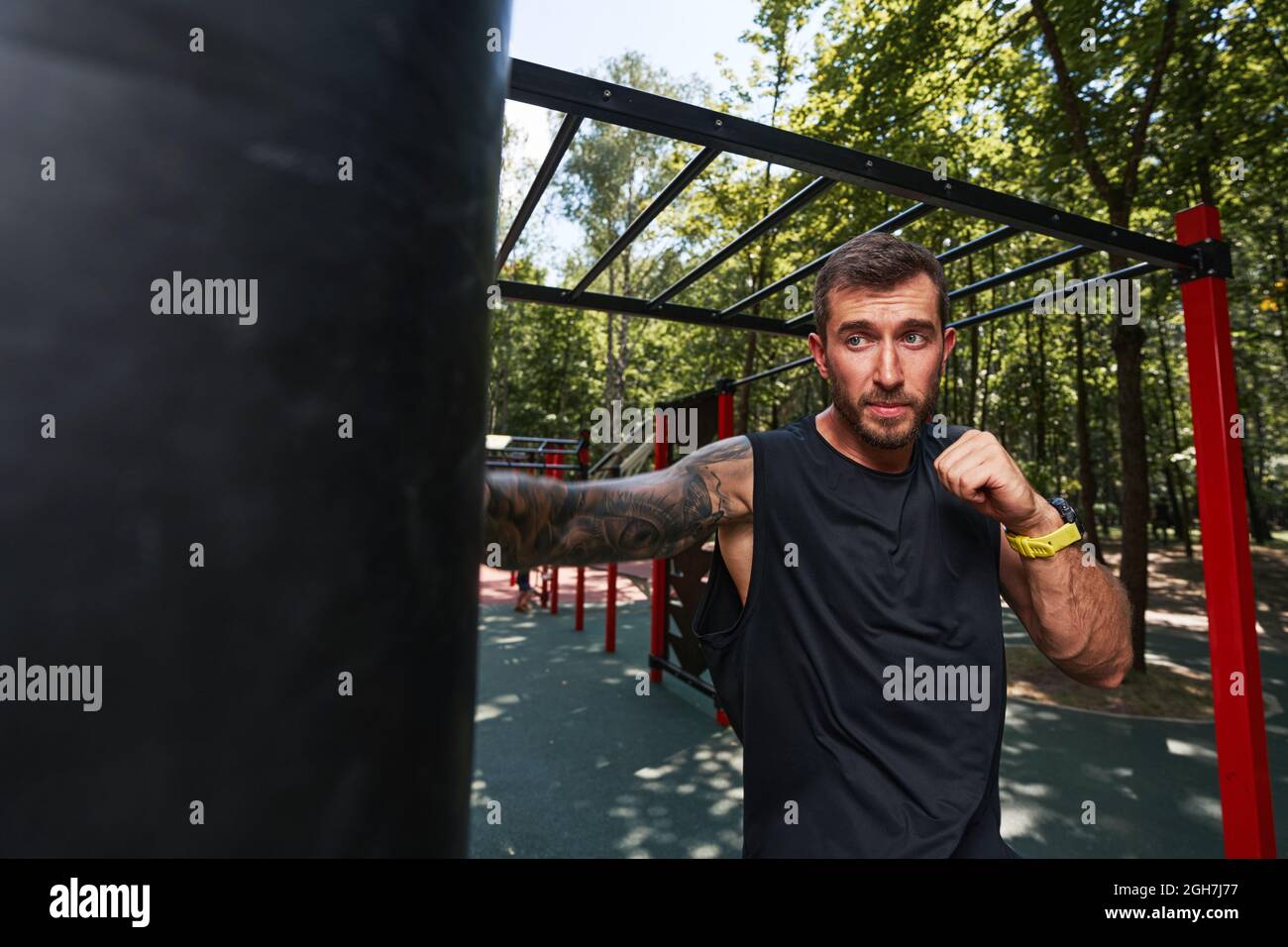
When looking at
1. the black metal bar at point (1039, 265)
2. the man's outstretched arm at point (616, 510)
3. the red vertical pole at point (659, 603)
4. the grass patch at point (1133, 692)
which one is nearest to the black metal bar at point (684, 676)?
the red vertical pole at point (659, 603)

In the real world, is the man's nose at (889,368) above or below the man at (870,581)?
above

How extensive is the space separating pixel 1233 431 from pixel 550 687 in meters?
5.43

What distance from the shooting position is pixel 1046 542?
158 cm

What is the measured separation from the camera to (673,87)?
62.2 feet

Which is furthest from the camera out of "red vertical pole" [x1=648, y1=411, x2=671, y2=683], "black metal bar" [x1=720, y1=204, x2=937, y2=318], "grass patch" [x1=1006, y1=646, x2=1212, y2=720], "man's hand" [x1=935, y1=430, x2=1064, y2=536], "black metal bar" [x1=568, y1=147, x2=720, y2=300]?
"red vertical pole" [x1=648, y1=411, x2=671, y2=683]

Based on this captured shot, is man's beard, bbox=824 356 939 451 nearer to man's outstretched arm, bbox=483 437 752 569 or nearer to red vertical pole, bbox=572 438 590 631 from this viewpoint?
man's outstretched arm, bbox=483 437 752 569

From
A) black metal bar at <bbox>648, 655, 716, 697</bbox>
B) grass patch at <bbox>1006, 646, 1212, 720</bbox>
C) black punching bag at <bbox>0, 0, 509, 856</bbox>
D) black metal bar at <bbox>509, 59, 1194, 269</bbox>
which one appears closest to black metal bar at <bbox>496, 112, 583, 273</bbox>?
black metal bar at <bbox>509, 59, 1194, 269</bbox>

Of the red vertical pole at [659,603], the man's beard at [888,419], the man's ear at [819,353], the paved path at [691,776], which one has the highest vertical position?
the man's ear at [819,353]

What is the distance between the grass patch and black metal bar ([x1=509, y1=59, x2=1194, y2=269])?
14.6 feet

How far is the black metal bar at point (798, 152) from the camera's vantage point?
69.5 inches

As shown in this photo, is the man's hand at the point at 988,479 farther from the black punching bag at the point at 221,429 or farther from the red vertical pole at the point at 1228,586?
the red vertical pole at the point at 1228,586

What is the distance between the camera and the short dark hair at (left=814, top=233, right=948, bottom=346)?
66.9 inches

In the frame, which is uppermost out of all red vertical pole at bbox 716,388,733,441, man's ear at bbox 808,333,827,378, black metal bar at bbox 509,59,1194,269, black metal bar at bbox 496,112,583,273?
black metal bar at bbox 496,112,583,273
